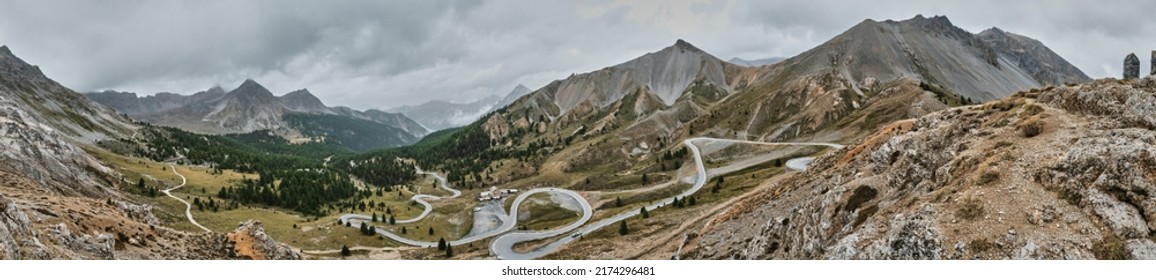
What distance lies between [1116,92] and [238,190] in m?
169

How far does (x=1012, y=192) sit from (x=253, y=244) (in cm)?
4822

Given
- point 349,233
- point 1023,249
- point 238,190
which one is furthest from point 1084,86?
point 238,190

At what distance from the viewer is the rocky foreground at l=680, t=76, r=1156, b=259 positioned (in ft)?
60.5

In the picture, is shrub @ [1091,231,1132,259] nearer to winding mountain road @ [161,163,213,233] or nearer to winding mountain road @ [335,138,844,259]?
winding mountain road @ [335,138,844,259]

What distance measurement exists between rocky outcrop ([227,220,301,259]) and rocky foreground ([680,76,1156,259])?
36.9 m

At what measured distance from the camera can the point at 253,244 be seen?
4453 centimetres

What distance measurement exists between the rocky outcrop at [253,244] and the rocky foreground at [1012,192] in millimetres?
36876

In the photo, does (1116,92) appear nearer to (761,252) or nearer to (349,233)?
(761,252)

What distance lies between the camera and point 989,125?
1172 inches

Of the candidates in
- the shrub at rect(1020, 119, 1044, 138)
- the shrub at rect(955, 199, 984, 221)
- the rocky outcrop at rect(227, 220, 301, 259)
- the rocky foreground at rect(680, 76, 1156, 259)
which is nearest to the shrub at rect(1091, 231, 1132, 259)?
the rocky foreground at rect(680, 76, 1156, 259)

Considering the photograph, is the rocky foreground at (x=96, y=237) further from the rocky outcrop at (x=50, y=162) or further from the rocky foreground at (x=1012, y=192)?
the rocky outcrop at (x=50, y=162)

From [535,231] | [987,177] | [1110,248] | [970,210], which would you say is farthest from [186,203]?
[1110,248]

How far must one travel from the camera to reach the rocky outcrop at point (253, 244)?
42.6 m

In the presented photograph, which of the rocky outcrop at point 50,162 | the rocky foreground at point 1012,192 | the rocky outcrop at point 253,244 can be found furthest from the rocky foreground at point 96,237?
the rocky outcrop at point 50,162
